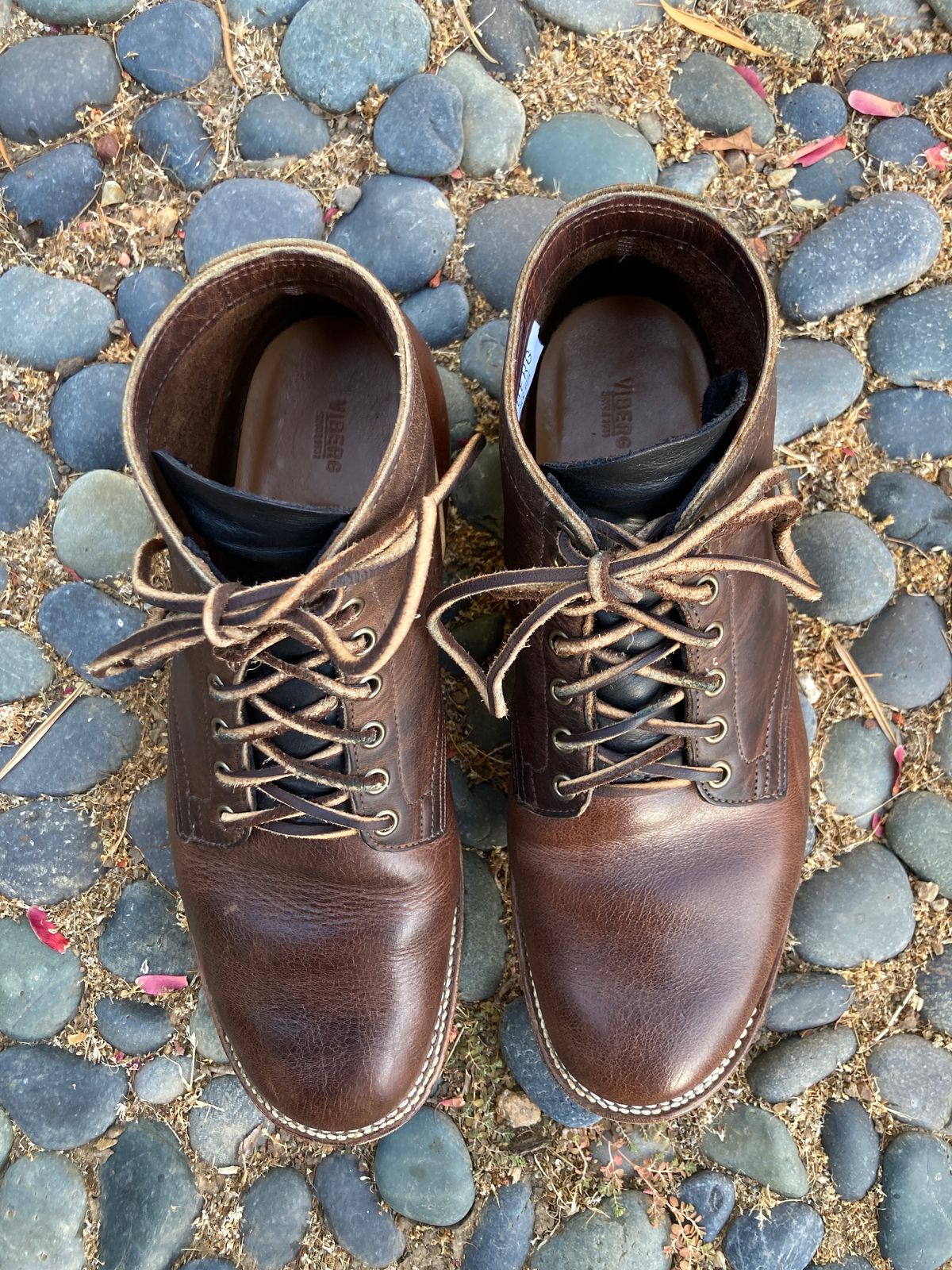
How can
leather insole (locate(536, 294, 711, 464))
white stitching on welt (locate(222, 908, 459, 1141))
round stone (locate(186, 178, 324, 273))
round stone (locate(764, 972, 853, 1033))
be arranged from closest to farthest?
white stitching on welt (locate(222, 908, 459, 1141)), leather insole (locate(536, 294, 711, 464)), round stone (locate(764, 972, 853, 1033)), round stone (locate(186, 178, 324, 273))

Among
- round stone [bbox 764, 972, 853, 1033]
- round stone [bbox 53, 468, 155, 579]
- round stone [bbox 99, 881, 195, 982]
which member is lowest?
round stone [bbox 764, 972, 853, 1033]

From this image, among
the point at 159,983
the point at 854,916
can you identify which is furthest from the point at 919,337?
the point at 159,983

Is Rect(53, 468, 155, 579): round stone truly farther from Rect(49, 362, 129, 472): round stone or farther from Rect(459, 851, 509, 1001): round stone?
Rect(459, 851, 509, 1001): round stone

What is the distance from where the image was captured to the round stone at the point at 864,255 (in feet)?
6.99

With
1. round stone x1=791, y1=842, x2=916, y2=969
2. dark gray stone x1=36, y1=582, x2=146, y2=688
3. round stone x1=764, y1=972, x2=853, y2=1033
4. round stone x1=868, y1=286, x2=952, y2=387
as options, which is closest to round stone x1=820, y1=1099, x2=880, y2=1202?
round stone x1=764, y1=972, x2=853, y2=1033

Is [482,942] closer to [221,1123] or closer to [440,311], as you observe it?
[221,1123]

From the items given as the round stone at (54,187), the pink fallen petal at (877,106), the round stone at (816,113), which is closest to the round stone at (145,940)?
the round stone at (54,187)

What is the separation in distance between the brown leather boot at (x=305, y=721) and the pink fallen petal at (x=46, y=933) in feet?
1.60

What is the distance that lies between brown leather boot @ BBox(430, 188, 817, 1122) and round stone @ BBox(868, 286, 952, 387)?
544 mm

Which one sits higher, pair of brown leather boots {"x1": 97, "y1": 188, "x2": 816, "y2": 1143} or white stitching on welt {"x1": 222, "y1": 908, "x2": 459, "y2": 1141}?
pair of brown leather boots {"x1": 97, "y1": 188, "x2": 816, "y2": 1143}

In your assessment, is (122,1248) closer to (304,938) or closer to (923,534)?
(304,938)

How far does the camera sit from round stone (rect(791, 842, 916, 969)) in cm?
210

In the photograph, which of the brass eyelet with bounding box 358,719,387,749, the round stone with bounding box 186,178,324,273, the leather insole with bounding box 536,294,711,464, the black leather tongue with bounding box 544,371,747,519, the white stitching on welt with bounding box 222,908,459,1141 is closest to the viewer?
the black leather tongue with bounding box 544,371,747,519

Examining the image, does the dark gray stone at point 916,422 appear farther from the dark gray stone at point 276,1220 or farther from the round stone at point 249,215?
the dark gray stone at point 276,1220
